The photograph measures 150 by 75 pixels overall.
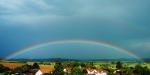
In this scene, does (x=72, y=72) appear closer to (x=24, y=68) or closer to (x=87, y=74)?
(x=87, y=74)

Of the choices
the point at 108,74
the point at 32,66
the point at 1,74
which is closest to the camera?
the point at 1,74

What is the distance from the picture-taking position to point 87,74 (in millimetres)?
58500

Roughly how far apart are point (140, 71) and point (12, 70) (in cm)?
2305

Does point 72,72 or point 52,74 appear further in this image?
point 72,72

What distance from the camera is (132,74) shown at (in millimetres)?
58938

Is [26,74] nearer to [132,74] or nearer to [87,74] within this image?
[87,74]

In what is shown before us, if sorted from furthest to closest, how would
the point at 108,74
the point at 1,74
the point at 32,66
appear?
the point at 32,66 < the point at 108,74 < the point at 1,74

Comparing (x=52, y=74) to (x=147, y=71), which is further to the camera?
(x=147, y=71)

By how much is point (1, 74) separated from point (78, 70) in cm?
1381

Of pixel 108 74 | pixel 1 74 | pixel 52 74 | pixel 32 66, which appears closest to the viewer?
pixel 52 74

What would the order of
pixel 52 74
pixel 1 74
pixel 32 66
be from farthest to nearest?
1. pixel 32 66
2. pixel 1 74
3. pixel 52 74

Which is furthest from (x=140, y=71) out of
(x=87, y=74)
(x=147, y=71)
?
(x=87, y=74)

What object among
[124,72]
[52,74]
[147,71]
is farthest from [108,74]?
[52,74]

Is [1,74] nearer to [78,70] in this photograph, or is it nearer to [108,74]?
[78,70]
